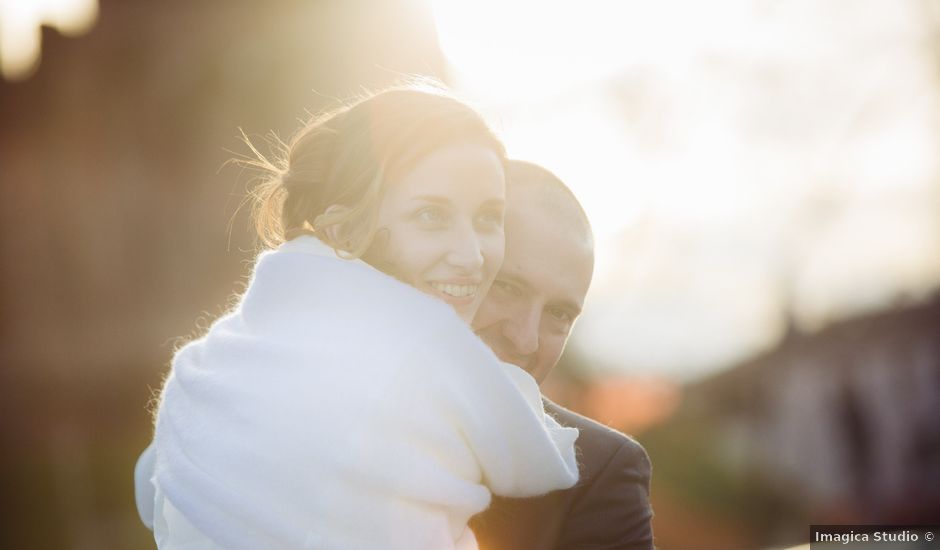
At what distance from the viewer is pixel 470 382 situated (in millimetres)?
1560

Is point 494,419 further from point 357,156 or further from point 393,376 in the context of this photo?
point 357,156

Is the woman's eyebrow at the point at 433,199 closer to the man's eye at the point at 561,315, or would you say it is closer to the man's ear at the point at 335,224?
the man's ear at the point at 335,224


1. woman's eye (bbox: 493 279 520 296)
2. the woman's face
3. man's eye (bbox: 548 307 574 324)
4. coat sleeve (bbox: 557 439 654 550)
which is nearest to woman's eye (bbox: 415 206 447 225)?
the woman's face

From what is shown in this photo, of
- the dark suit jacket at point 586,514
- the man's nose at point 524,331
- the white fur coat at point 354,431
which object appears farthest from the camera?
the man's nose at point 524,331

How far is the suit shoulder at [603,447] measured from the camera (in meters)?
1.97

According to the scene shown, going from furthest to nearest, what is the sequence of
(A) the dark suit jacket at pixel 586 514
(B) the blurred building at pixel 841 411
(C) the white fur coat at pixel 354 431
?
(B) the blurred building at pixel 841 411 < (A) the dark suit jacket at pixel 586 514 < (C) the white fur coat at pixel 354 431

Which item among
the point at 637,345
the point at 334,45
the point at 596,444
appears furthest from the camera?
the point at 637,345

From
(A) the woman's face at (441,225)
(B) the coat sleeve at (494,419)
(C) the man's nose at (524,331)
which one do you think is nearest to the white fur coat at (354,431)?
(B) the coat sleeve at (494,419)

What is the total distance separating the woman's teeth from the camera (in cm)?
173

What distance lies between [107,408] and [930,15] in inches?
512

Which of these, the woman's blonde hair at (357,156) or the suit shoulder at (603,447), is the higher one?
the woman's blonde hair at (357,156)

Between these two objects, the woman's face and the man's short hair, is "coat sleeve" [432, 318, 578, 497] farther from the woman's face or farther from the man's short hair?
the man's short hair

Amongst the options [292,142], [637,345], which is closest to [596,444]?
[292,142]

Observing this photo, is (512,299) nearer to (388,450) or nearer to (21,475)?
(388,450)
